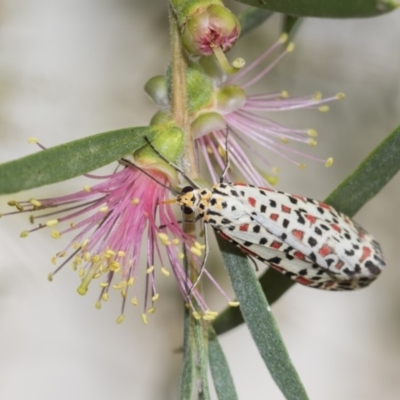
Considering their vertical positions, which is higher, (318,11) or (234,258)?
(318,11)

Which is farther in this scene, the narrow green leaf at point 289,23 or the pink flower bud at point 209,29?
the narrow green leaf at point 289,23

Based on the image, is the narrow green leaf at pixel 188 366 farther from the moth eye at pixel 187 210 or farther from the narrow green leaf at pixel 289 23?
the narrow green leaf at pixel 289 23

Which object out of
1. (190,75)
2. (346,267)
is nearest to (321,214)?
(346,267)

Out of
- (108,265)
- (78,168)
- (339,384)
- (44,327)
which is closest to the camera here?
(78,168)

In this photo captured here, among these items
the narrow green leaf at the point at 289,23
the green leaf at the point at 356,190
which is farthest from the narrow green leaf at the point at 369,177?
the narrow green leaf at the point at 289,23

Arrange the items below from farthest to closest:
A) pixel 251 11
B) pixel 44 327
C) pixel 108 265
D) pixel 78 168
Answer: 1. pixel 44 327
2. pixel 251 11
3. pixel 108 265
4. pixel 78 168

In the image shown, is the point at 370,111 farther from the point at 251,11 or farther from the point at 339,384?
the point at 251,11

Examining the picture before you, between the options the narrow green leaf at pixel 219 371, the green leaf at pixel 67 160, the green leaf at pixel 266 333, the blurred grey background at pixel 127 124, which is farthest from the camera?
the blurred grey background at pixel 127 124
